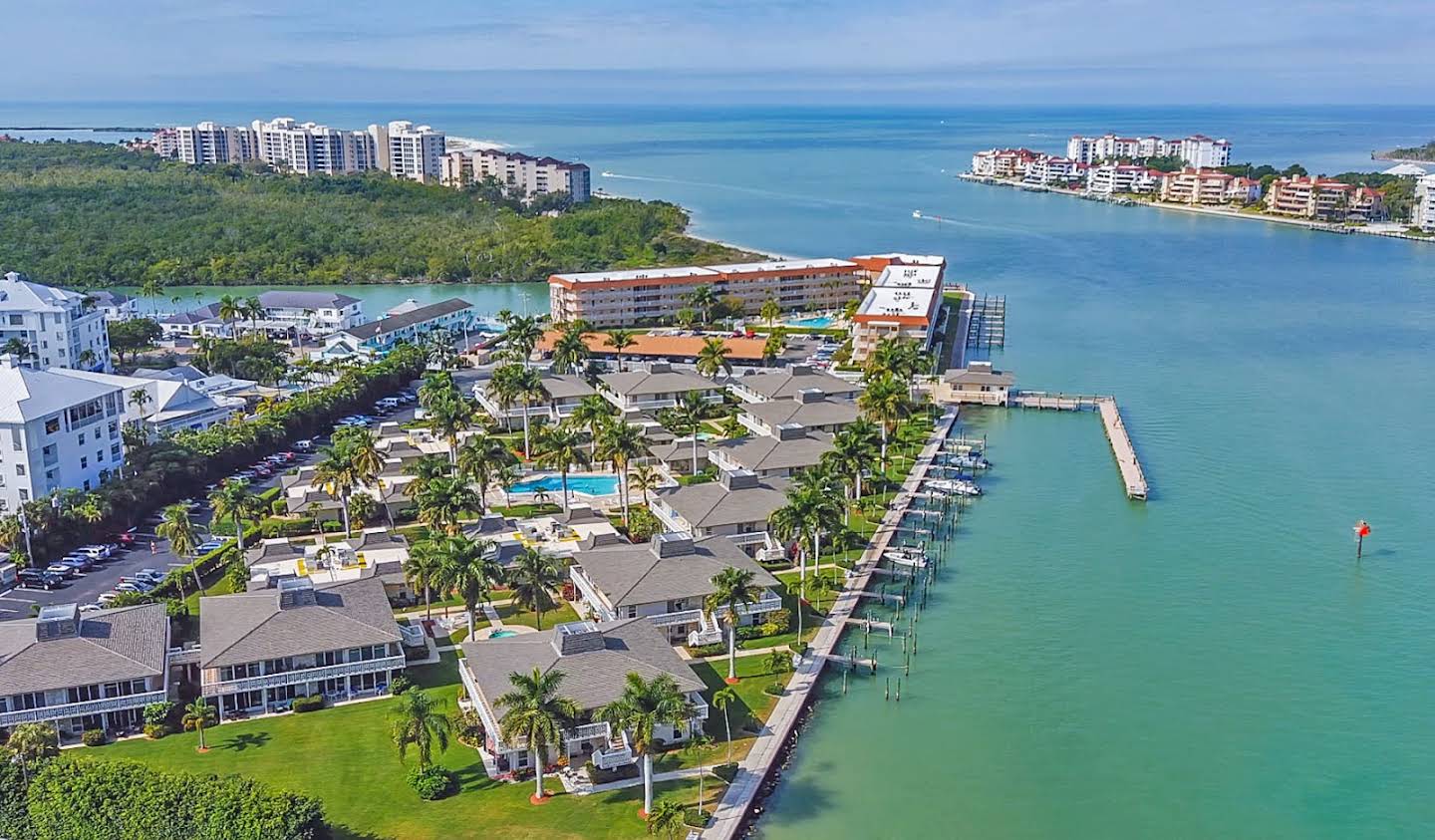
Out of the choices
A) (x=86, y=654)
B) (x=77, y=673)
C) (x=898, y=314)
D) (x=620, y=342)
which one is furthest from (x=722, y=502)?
(x=898, y=314)

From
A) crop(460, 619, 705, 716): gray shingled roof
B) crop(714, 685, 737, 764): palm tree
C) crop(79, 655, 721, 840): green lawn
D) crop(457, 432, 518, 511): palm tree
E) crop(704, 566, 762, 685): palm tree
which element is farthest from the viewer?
crop(457, 432, 518, 511): palm tree

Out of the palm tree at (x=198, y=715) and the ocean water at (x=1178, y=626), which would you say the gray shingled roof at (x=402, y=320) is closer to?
the ocean water at (x=1178, y=626)

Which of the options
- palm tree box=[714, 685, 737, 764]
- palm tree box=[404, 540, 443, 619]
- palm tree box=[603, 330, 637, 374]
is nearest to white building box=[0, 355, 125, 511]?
palm tree box=[404, 540, 443, 619]

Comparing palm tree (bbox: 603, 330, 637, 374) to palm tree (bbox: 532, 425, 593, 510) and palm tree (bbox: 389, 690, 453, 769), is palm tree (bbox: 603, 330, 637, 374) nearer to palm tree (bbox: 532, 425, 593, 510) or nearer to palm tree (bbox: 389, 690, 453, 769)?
palm tree (bbox: 532, 425, 593, 510)

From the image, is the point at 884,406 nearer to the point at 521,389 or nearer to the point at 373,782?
the point at 521,389

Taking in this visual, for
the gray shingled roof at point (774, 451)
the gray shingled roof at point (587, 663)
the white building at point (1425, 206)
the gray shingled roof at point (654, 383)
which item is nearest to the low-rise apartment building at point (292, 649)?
the gray shingled roof at point (587, 663)

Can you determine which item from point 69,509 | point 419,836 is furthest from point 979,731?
point 69,509
